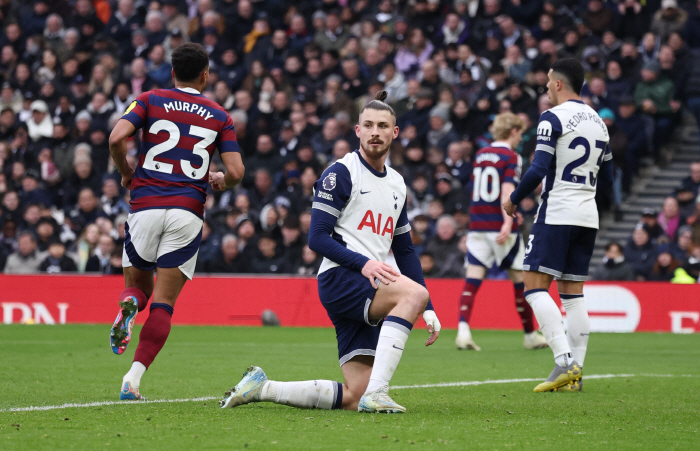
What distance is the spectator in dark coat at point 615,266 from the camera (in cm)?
1320

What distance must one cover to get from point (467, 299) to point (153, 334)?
540 cm

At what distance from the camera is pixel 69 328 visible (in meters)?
12.6

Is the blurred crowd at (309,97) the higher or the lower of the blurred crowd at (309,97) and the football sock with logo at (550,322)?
the higher

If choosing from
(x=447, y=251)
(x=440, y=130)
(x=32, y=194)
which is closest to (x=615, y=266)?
(x=447, y=251)

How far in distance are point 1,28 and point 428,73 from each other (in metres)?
9.94

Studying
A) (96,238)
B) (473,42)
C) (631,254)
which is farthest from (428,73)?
(96,238)

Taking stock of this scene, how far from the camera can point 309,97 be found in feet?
56.5

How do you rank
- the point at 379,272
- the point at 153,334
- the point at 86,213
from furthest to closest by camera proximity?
the point at 86,213
the point at 153,334
the point at 379,272

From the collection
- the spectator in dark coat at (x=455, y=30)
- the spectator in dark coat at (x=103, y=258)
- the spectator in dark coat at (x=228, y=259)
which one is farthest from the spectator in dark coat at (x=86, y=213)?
the spectator in dark coat at (x=455, y=30)

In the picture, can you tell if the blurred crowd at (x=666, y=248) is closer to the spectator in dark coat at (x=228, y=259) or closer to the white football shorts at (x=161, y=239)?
the spectator in dark coat at (x=228, y=259)

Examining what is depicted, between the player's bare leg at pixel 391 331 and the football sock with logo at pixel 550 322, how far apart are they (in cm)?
190

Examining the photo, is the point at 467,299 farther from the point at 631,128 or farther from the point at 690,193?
the point at 631,128

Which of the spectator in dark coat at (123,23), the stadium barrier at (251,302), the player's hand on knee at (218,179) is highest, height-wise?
the spectator in dark coat at (123,23)

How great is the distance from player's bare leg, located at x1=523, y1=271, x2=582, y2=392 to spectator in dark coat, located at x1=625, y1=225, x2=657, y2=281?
7019 millimetres
